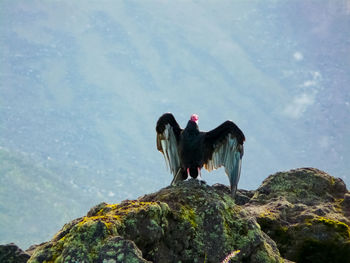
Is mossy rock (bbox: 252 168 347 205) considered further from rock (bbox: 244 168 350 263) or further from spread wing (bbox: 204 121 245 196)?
spread wing (bbox: 204 121 245 196)

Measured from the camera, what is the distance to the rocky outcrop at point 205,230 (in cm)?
742

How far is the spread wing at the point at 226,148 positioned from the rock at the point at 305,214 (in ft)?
3.93

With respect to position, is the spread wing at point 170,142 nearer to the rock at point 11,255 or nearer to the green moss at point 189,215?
the green moss at point 189,215

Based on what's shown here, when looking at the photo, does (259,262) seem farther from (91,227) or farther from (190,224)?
(91,227)

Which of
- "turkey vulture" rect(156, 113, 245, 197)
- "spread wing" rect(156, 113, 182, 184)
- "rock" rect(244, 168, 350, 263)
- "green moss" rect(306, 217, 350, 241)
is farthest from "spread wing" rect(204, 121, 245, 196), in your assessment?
"green moss" rect(306, 217, 350, 241)

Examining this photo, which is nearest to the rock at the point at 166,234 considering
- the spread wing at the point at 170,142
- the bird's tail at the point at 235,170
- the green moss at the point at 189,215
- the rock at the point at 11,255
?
the green moss at the point at 189,215

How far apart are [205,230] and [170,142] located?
6.62 metres

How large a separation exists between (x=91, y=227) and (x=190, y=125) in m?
7.63

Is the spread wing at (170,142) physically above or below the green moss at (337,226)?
above

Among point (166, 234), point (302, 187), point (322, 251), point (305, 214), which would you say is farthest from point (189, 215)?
point (302, 187)

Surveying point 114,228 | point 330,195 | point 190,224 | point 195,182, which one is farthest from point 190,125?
point 114,228

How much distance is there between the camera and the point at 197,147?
14.6 metres

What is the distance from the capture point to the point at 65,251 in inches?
289

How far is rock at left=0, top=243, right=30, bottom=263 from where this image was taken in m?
9.88
